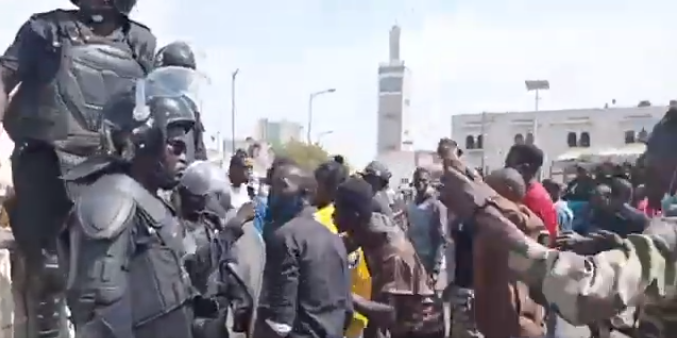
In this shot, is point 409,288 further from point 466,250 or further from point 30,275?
point 30,275

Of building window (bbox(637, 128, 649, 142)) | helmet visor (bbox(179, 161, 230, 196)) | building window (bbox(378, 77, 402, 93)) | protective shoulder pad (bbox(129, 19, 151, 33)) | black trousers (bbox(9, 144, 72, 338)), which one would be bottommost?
black trousers (bbox(9, 144, 72, 338))

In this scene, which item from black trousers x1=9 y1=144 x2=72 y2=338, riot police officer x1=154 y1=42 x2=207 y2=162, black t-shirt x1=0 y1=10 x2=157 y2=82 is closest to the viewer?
riot police officer x1=154 y1=42 x2=207 y2=162

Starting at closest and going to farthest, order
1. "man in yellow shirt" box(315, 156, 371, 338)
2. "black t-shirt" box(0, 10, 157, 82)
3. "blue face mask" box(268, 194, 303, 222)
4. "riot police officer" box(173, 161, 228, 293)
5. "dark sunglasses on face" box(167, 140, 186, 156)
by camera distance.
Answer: "dark sunglasses on face" box(167, 140, 186, 156) → "riot police officer" box(173, 161, 228, 293) → "black t-shirt" box(0, 10, 157, 82) → "blue face mask" box(268, 194, 303, 222) → "man in yellow shirt" box(315, 156, 371, 338)

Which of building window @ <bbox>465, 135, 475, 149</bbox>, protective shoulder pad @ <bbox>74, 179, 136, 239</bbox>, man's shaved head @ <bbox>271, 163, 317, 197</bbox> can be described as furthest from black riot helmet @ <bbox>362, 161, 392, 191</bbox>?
building window @ <bbox>465, 135, 475, 149</bbox>

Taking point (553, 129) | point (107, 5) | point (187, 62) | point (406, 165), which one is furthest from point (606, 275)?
point (553, 129)

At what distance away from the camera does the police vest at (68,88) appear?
5.09 meters

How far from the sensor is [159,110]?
158 inches

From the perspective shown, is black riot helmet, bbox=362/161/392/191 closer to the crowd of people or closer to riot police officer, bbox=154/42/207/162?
the crowd of people

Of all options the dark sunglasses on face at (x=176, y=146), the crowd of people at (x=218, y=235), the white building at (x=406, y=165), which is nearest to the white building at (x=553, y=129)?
the white building at (x=406, y=165)

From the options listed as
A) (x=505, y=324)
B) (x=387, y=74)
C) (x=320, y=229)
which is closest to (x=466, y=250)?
(x=505, y=324)

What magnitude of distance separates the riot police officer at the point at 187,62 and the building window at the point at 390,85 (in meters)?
83.9

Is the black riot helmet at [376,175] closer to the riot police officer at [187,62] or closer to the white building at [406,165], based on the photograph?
the white building at [406,165]

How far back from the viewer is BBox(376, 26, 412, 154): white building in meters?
88.2

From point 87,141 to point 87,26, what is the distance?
566 mm
